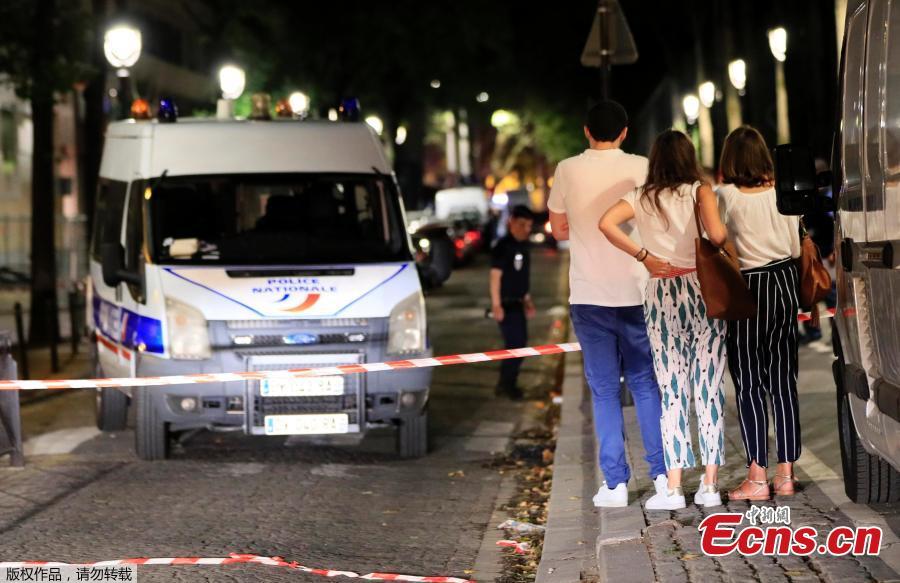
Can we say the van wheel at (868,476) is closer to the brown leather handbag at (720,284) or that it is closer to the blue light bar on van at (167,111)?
the brown leather handbag at (720,284)

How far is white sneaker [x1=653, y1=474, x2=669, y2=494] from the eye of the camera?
754 centimetres

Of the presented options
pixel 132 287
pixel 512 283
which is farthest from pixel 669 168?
pixel 512 283

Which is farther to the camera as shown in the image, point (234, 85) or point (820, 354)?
point (234, 85)

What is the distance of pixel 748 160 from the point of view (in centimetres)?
761

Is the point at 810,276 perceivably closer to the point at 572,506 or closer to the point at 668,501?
the point at 668,501

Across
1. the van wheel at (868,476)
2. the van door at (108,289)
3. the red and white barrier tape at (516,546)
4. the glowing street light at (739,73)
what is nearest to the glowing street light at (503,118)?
the glowing street light at (739,73)

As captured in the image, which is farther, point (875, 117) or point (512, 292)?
point (512, 292)

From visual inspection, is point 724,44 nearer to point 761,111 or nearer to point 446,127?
point 761,111

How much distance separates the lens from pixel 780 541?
6.43 meters

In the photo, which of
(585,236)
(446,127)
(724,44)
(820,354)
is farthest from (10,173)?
(446,127)

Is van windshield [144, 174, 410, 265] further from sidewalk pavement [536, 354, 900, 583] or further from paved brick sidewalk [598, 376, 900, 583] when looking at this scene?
paved brick sidewalk [598, 376, 900, 583]

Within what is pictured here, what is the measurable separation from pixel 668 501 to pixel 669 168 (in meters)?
1.56

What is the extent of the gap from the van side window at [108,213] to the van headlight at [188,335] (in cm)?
113

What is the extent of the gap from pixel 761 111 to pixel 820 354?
22.7 meters
